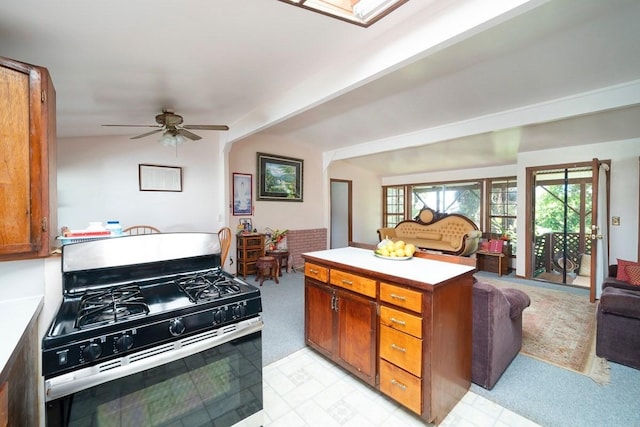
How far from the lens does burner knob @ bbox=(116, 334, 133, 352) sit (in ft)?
3.51

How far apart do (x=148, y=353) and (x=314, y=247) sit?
16.8 ft

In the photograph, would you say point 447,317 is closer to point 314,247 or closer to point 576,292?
point 576,292

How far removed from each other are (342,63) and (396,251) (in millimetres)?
1706

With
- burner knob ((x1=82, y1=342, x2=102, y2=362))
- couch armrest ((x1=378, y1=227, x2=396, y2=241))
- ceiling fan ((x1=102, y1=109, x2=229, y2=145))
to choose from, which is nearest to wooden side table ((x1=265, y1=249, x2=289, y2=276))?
ceiling fan ((x1=102, y1=109, x2=229, y2=145))

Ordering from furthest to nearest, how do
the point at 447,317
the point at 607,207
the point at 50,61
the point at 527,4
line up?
the point at 607,207 < the point at 50,61 < the point at 447,317 < the point at 527,4

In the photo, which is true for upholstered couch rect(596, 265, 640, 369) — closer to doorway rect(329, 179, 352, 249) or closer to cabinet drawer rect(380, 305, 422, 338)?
cabinet drawer rect(380, 305, 422, 338)

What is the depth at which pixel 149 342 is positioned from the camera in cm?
114

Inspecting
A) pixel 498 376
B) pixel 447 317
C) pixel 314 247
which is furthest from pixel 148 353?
pixel 314 247

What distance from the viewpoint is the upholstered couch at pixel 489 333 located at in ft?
6.20

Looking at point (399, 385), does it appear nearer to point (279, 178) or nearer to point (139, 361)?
point (139, 361)

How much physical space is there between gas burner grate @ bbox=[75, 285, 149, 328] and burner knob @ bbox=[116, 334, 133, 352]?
0.08 m

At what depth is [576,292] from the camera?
4.16 meters

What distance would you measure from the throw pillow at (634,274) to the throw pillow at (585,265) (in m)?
1.95

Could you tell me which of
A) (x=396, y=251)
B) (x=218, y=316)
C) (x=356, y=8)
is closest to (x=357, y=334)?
(x=396, y=251)
